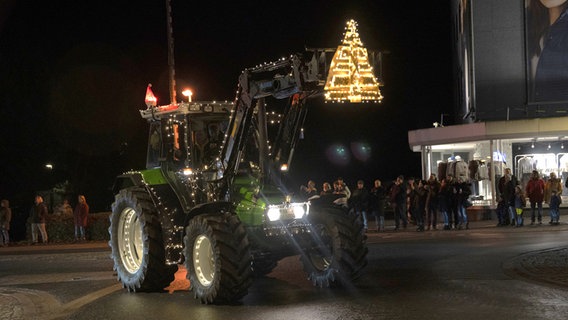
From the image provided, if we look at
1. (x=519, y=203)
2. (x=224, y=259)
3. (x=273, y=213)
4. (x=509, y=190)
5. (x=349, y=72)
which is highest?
(x=349, y=72)

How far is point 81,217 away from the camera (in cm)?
2858

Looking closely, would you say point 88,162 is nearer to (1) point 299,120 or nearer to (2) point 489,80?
(2) point 489,80

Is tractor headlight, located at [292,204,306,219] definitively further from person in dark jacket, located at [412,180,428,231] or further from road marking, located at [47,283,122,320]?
person in dark jacket, located at [412,180,428,231]

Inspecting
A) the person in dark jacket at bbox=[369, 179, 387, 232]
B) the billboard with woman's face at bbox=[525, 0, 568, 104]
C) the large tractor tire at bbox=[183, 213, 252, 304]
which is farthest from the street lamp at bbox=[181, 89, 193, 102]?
the billboard with woman's face at bbox=[525, 0, 568, 104]

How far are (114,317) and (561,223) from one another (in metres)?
19.1

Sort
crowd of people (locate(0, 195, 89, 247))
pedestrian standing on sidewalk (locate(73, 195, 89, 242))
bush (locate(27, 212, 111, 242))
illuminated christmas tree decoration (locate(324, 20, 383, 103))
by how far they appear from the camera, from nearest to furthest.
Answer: illuminated christmas tree decoration (locate(324, 20, 383, 103)) → pedestrian standing on sidewalk (locate(73, 195, 89, 242)) → crowd of people (locate(0, 195, 89, 247)) → bush (locate(27, 212, 111, 242))

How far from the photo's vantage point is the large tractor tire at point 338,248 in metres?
Result: 12.6

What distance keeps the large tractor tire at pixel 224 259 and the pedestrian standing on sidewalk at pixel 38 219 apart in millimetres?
17874

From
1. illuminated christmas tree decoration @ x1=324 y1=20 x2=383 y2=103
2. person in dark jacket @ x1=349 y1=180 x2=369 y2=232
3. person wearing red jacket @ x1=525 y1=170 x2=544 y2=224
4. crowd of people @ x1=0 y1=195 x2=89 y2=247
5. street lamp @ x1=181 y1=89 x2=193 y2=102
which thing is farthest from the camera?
crowd of people @ x1=0 y1=195 x2=89 y2=247

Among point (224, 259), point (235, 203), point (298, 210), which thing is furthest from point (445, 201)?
point (224, 259)

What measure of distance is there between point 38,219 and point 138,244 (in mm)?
15368

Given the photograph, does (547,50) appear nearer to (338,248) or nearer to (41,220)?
(41,220)

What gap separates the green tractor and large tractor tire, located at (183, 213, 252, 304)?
1cm

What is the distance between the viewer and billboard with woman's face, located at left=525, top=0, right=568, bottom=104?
1268 inches
